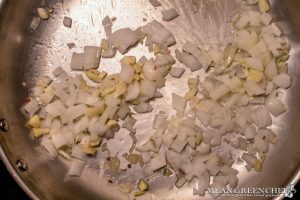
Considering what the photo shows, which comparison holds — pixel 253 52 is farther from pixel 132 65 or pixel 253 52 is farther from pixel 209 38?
pixel 132 65

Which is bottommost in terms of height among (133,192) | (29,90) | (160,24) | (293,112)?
(133,192)

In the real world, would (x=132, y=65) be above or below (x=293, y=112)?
above

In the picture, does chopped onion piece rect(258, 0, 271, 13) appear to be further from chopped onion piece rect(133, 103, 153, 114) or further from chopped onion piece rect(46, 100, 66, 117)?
chopped onion piece rect(46, 100, 66, 117)

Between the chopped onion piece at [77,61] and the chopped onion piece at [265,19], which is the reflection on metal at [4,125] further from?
the chopped onion piece at [265,19]

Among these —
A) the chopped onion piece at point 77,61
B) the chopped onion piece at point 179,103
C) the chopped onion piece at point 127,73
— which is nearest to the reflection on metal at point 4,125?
the chopped onion piece at point 77,61

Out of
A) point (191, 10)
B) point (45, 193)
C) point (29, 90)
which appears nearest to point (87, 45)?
point (29, 90)

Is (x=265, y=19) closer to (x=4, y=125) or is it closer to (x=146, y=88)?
(x=146, y=88)

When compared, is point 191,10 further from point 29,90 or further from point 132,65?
point 29,90
